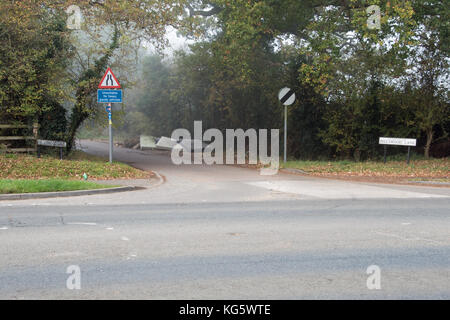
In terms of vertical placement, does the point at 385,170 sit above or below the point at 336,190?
above

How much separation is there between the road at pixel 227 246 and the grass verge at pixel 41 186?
1056 mm

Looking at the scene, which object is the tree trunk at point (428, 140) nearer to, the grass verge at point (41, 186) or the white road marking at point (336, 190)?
the white road marking at point (336, 190)

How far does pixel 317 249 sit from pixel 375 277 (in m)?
1.43

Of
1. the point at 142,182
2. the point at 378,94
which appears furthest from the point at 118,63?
the point at 378,94

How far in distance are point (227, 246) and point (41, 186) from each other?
311 inches

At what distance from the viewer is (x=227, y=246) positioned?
7.02m

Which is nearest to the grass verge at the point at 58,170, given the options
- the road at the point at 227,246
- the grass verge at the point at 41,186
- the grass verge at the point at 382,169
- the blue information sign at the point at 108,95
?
the grass verge at the point at 41,186

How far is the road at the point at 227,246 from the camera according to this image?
514 cm

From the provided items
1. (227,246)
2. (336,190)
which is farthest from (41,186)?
(336,190)

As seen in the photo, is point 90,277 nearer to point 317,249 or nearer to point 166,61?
point 317,249

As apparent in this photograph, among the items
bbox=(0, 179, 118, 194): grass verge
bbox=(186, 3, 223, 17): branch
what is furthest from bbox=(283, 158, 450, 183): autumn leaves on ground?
bbox=(186, 3, 223, 17): branch

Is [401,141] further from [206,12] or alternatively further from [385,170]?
[206,12]

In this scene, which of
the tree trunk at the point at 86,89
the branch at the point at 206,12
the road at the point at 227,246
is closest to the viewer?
the road at the point at 227,246

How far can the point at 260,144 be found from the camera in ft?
96.5
